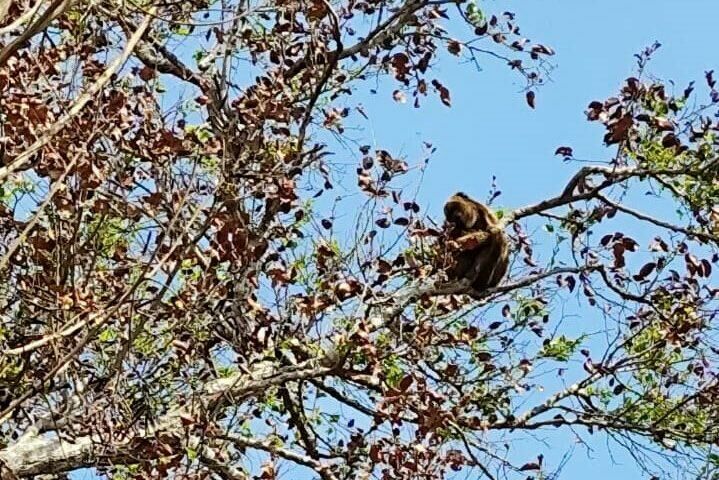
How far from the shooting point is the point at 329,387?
6.59 m

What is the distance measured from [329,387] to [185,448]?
5.80ft

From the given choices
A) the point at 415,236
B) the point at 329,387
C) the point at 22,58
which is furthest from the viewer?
the point at 329,387

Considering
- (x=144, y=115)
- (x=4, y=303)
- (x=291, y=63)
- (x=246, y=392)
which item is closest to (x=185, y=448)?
(x=246, y=392)

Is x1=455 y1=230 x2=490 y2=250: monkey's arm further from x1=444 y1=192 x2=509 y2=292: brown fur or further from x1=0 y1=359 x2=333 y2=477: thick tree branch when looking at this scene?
x1=0 y1=359 x2=333 y2=477: thick tree branch

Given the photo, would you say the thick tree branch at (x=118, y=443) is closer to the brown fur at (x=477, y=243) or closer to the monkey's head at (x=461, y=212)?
the brown fur at (x=477, y=243)

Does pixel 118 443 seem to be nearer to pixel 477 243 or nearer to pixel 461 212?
pixel 477 243

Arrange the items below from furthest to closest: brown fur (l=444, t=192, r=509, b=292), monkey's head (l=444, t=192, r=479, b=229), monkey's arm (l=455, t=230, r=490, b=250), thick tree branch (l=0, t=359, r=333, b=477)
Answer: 1. monkey's head (l=444, t=192, r=479, b=229)
2. brown fur (l=444, t=192, r=509, b=292)
3. monkey's arm (l=455, t=230, r=490, b=250)
4. thick tree branch (l=0, t=359, r=333, b=477)

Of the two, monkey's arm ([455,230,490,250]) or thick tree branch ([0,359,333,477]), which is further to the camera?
monkey's arm ([455,230,490,250])

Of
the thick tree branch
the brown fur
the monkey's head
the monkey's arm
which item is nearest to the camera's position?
the thick tree branch

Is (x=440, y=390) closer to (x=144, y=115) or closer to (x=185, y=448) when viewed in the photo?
(x=185, y=448)

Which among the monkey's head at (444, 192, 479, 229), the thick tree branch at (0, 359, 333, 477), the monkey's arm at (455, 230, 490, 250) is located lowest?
the thick tree branch at (0, 359, 333, 477)

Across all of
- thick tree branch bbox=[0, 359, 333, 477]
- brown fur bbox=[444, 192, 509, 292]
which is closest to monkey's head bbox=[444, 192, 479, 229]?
brown fur bbox=[444, 192, 509, 292]

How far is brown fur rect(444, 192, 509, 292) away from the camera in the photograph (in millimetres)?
7391

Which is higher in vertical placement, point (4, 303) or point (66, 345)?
point (4, 303)
